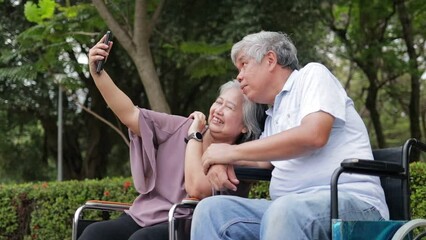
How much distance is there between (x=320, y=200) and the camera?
281 centimetres

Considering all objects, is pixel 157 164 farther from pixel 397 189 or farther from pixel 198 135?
pixel 397 189

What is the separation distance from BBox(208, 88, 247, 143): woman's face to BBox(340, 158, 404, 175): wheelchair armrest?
95 centimetres

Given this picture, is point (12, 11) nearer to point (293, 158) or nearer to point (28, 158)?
point (28, 158)

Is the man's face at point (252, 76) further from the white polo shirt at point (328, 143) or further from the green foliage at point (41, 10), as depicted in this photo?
the green foliage at point (41, 10)

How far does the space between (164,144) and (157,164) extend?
12 centimetres

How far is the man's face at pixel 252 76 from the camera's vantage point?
3.27 meters

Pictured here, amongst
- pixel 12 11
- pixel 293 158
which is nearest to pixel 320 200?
pixel 293 158

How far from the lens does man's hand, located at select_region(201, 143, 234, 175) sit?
3096 millimetres

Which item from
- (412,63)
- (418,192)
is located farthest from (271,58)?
(412,63)

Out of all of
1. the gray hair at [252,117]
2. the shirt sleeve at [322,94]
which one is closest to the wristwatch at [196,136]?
the gray hair at [252,117]

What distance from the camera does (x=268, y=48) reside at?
10.7 feet

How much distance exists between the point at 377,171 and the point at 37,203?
17.0 ft

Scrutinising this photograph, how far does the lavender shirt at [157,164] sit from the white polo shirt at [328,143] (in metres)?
0.75

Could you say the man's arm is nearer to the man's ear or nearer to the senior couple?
the senior couple
